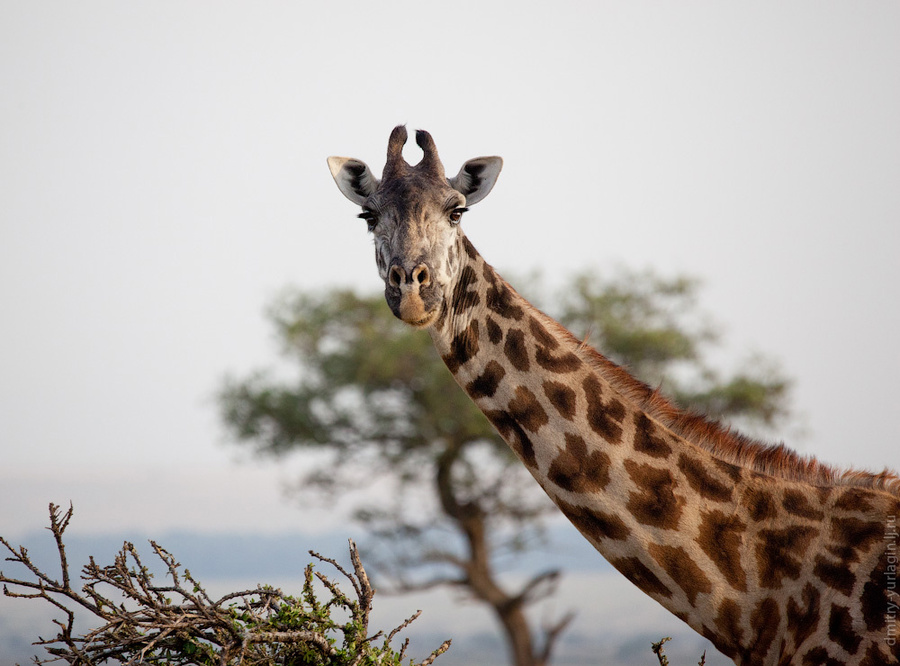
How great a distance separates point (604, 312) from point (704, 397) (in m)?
3.64

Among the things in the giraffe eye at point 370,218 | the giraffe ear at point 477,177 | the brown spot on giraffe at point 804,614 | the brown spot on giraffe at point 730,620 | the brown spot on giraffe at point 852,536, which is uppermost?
the giraffe ear at point 477,177

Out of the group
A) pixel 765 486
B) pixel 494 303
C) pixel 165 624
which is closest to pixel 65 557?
pixel 165 624

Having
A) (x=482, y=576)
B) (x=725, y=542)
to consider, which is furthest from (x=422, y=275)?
(x=482, y=576)

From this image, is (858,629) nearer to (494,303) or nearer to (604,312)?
(494,303)

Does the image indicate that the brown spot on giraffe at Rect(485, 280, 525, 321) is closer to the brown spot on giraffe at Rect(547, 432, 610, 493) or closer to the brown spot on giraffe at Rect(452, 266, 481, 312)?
the brown spot on giraffe at Rect(452, 266, 481, 312)

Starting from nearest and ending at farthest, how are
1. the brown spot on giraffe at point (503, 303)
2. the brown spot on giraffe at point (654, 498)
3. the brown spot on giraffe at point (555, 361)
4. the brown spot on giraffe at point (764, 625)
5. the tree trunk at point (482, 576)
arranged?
the brown spot on giraffe at point (764, 625)
the brown spot on giraffe at point (654, 498)
the brown spot on giraffe at point (555, 361)
the brown spot on giraffe at point (503, 303)
the tree trunk at point (482, 576)

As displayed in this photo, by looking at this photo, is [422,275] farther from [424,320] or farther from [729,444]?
[729,444]

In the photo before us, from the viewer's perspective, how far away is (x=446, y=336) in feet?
16.9

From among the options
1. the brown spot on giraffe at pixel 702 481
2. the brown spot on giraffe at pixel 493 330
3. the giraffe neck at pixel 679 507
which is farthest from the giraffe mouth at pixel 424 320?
the brown spot on giraffe at pixel 702 481

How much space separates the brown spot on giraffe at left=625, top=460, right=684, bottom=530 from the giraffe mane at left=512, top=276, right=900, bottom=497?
0.35 metres

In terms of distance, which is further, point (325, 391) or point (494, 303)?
point (325, 391)

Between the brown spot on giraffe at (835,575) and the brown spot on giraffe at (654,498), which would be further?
the brown spot on giraffe at (654,498)

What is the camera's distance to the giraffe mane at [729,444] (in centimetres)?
507

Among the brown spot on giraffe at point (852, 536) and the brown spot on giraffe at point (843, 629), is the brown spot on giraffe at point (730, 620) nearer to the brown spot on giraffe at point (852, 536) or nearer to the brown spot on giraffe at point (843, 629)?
the brown spot on giraffe at point (843, 629)
